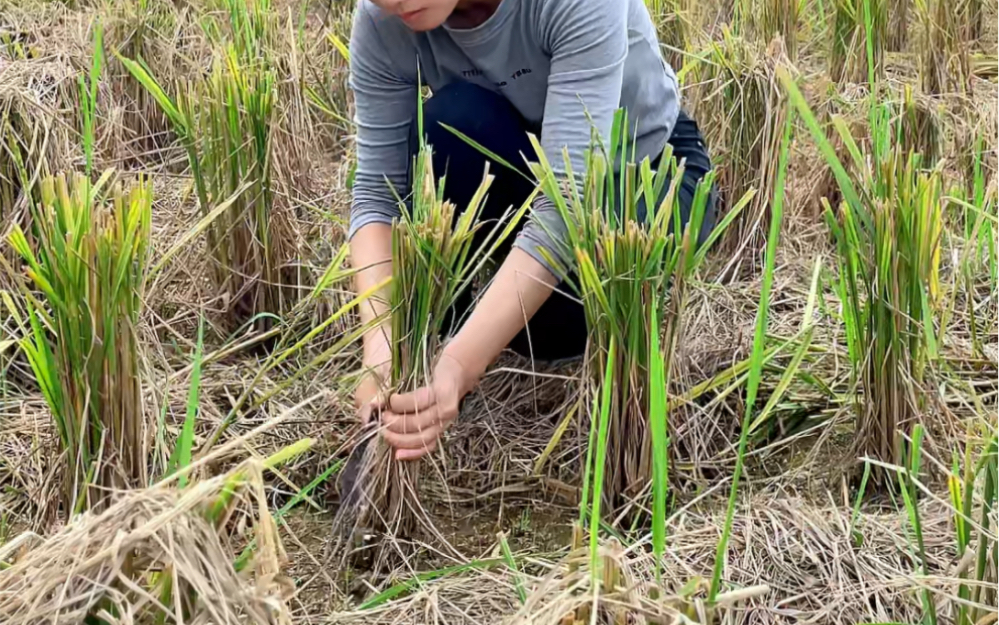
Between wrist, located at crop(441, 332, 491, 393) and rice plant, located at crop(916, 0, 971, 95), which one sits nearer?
wrist, located at crop(441, 332, 491, 393)

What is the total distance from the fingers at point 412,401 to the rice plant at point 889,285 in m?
0.50

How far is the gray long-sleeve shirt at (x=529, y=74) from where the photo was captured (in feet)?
4.66

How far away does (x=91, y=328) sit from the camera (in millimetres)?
1064

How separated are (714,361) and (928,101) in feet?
3.03

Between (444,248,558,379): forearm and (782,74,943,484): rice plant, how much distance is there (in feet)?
1.22

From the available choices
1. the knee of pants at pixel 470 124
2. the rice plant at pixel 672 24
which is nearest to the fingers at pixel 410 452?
the knee of pants at pixel 470 124

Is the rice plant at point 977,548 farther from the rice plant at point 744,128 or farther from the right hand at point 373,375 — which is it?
the rice plant at point 744,128

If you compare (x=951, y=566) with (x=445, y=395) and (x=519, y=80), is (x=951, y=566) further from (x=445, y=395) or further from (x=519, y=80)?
(x=519, y=80)

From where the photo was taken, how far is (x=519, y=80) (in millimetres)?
1607

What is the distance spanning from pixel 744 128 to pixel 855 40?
0.68 m

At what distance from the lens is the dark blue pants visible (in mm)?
1585

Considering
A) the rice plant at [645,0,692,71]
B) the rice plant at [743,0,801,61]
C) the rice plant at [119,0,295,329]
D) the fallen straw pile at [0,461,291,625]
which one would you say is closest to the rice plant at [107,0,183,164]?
the rice plant at [119,0,295,329]

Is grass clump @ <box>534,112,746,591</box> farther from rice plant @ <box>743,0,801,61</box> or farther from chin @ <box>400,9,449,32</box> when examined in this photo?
rice plant @ <box>743,0,801,61</box>

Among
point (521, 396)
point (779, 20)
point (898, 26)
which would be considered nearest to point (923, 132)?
point (779, 20)
